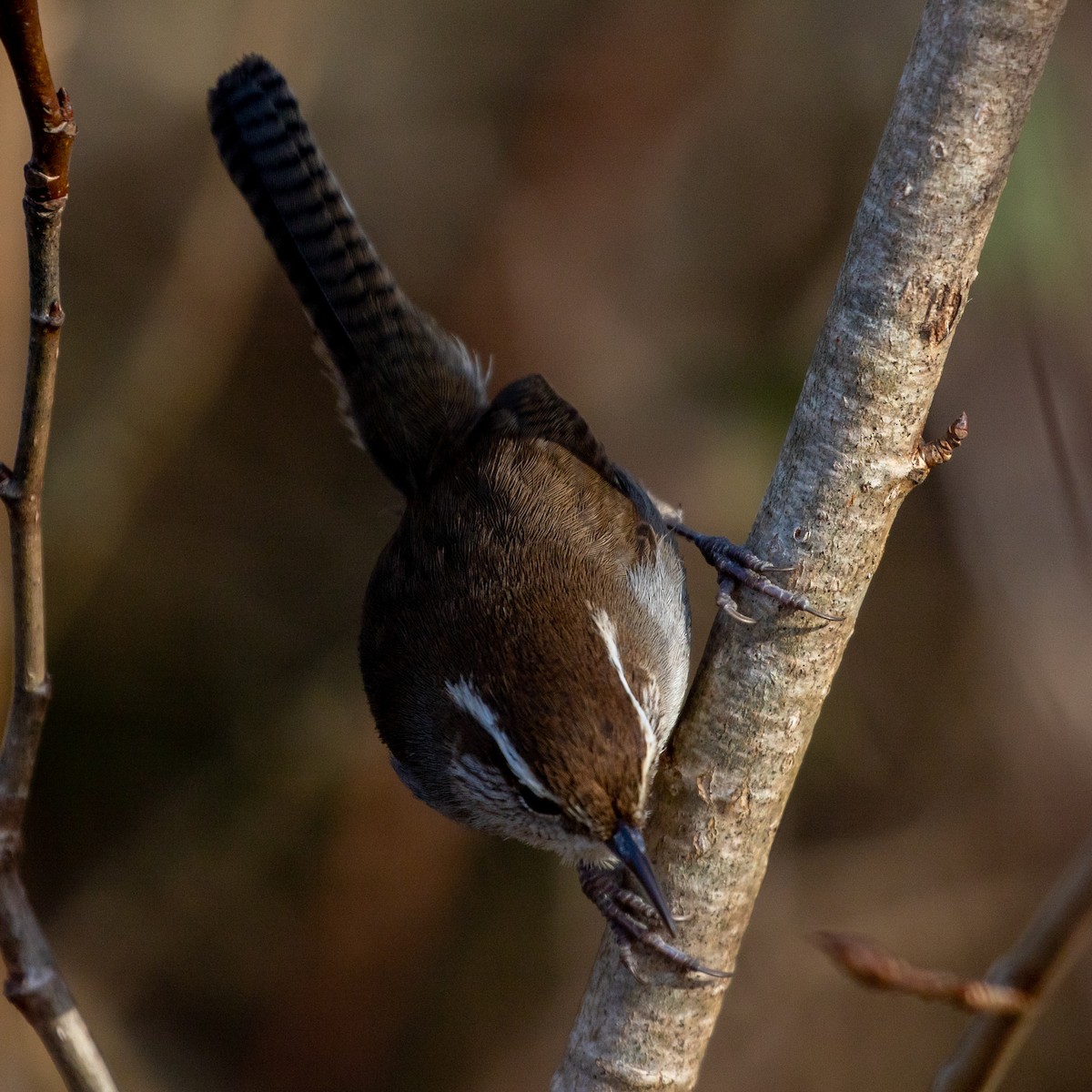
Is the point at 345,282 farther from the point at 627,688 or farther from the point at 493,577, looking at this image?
the point at 627,688

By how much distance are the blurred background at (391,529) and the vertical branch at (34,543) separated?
2.88 meters

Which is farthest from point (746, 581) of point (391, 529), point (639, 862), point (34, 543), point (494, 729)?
point (391, 529)

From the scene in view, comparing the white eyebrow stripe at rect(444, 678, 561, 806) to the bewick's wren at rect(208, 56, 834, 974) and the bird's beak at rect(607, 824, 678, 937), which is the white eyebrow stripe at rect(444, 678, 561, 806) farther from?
the bird's beak at rect(607, 824, 678, 937)

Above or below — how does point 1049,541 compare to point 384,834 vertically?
above

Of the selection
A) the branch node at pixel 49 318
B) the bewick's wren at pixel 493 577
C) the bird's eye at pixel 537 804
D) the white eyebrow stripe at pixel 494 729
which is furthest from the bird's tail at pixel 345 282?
the branch node at pixel 49 318

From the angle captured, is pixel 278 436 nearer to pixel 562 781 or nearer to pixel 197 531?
pixel 197 531

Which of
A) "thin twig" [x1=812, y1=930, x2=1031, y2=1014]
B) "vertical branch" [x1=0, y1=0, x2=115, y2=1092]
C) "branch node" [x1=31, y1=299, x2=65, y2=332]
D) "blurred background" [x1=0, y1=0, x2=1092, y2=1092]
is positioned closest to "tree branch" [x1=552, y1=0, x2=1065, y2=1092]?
"thin twig" [x1=812, y1=930, x2=1031, y2=1014]

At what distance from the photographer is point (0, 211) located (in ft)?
12.3

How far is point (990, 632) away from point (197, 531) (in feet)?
11.0

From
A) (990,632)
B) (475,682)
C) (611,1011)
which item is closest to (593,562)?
(475,682)

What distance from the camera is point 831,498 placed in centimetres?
224

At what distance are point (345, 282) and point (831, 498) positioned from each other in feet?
6.15

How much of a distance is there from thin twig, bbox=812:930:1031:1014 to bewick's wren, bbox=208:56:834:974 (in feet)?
2.51

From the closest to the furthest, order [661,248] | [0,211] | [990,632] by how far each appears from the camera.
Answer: [0,211], [990,632], [661,248]
